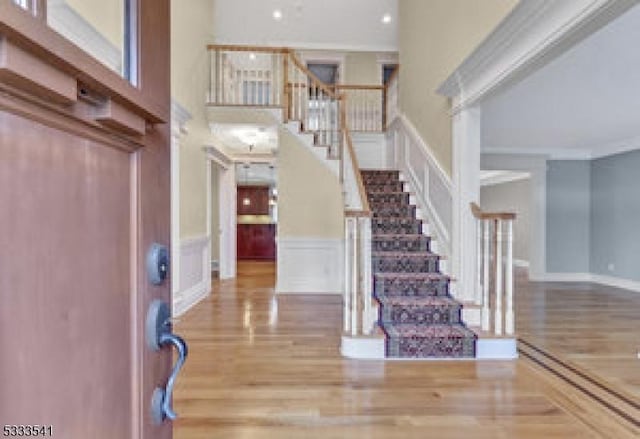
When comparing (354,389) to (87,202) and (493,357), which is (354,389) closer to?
(493,357)

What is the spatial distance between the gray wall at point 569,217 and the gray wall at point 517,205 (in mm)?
942

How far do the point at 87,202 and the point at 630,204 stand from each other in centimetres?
828

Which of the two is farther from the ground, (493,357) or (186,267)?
(186,267)

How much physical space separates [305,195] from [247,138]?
1563 mm

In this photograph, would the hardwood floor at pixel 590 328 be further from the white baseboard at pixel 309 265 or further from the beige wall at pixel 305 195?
the beige wall at pixel 305 195

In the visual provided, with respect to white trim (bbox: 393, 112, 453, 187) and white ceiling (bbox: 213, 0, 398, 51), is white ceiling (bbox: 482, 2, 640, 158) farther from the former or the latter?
white ceiling (bbox: 213, 0, 398, 51)

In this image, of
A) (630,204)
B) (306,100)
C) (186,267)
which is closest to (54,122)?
(186,267)

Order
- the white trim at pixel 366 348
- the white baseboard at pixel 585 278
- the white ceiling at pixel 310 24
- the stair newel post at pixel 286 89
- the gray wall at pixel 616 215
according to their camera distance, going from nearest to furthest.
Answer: the white trim at pixel 366 348 < the stair newel post at pixel 286 89 < the gray wall at pixel 616 215 < the white baseboard at pixel 585 278 < the white ceiling at pixel 310 24

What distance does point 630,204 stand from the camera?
21.7 ft

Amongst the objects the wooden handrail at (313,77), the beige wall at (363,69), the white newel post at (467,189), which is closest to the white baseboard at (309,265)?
the wooden handrail at (313,77)

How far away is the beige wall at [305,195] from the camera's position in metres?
6.01

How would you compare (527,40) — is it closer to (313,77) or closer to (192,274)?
(313,77)

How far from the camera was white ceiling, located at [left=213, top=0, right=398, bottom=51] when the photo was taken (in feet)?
23.9

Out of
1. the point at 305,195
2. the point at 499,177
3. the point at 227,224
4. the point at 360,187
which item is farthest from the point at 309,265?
the point at 499,177
